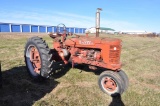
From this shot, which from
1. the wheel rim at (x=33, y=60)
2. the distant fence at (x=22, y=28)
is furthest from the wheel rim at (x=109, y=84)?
the distant fence at (x=22, y=28)

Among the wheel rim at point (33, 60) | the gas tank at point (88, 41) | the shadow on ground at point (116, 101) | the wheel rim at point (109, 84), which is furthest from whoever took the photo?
the wheel rim at point (33, 60)

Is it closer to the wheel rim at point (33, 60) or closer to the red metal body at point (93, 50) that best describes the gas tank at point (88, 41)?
the red metal body at point (93, 50)

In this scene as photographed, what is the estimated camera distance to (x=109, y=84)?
16.5 feet

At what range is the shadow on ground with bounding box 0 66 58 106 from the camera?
4379 mm

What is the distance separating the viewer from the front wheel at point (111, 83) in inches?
190

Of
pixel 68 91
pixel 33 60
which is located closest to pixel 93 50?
pixel 68 91

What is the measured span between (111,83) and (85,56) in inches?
51.3

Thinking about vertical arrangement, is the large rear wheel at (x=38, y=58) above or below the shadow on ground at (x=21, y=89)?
above

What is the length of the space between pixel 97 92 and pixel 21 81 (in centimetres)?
235

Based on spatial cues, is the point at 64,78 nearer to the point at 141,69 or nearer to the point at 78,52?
the point at 78,52

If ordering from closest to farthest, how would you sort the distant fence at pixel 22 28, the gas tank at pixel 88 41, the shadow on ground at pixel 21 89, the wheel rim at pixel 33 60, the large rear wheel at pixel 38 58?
the shadow on ground at pixel 21 89 → the large rear wheel at pixel 38 58 → the gas tank at pixel 88 41 → the wheel rim at pixel 33 60 → the distant fence at pixel 22 28

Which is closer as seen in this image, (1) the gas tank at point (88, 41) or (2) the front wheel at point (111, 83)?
(2) the front wheel at point (111, 83)

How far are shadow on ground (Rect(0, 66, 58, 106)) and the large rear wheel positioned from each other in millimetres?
307

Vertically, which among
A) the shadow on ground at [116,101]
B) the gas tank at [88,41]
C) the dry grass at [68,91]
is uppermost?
the gas tank at [88,41]
